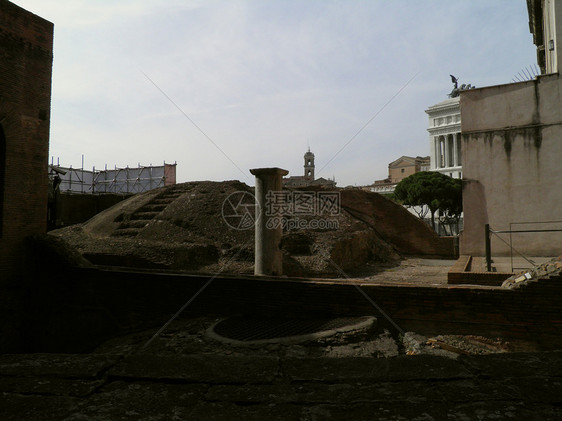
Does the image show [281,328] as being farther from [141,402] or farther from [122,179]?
[122,179]

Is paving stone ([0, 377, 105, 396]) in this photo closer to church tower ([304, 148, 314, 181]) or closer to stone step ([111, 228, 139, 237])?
stone step ([111, 228, 139, 237])

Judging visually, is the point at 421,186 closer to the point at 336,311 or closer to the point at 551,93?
the point at 551,93

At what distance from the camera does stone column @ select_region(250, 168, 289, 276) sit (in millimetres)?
7980

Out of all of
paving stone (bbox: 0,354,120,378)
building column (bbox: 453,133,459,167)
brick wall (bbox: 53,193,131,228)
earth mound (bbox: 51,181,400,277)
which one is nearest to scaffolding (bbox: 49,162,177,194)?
brick wall (bbox: 53,193,131,228)

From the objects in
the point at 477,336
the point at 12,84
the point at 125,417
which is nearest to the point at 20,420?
the point at 125,417

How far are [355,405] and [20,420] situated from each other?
1.05 metres

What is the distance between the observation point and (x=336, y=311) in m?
5.12

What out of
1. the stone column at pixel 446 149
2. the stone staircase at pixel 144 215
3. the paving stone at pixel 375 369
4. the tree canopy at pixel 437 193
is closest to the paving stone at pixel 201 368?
the paving stone at pixel 375 369

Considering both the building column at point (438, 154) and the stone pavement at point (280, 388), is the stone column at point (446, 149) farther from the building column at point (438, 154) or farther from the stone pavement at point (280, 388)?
the stone pavement at point (280, 388)

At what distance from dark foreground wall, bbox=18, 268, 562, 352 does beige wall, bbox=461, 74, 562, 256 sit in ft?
24.1

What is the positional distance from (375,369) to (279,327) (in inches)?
137

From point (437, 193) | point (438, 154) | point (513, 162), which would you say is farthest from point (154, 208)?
point (438, 154)

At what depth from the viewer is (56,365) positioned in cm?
166

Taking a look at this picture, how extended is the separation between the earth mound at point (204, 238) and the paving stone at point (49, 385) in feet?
26.5
